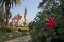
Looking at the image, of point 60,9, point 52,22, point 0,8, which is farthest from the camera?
point 0,8

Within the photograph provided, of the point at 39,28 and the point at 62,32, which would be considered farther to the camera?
the point at 39,28

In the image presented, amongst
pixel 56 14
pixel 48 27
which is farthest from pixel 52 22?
pixel 56 14

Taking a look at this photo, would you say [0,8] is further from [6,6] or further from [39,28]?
[39,28]

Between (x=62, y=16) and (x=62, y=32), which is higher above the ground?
(x=62, y=16)

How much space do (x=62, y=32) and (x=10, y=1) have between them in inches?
904

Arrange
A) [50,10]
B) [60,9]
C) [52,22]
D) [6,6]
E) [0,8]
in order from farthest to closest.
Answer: [0,8] < [6,6] < [50,10] < [60,9] < [52,22]

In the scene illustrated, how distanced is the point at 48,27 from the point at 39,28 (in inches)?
14.0

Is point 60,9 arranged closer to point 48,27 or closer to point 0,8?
point 48,27

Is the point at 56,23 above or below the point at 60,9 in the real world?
below

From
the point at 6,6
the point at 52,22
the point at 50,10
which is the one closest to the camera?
the point at 52,22

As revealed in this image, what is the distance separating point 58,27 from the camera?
2078 millimetres

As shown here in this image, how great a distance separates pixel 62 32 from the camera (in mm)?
1984

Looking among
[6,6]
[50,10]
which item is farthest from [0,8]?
[50,10]

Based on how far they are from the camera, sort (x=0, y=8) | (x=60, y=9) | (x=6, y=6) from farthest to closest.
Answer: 1. (x=0, y=8)
2. (x=6, y=6)
3. (x=60, y=9)
